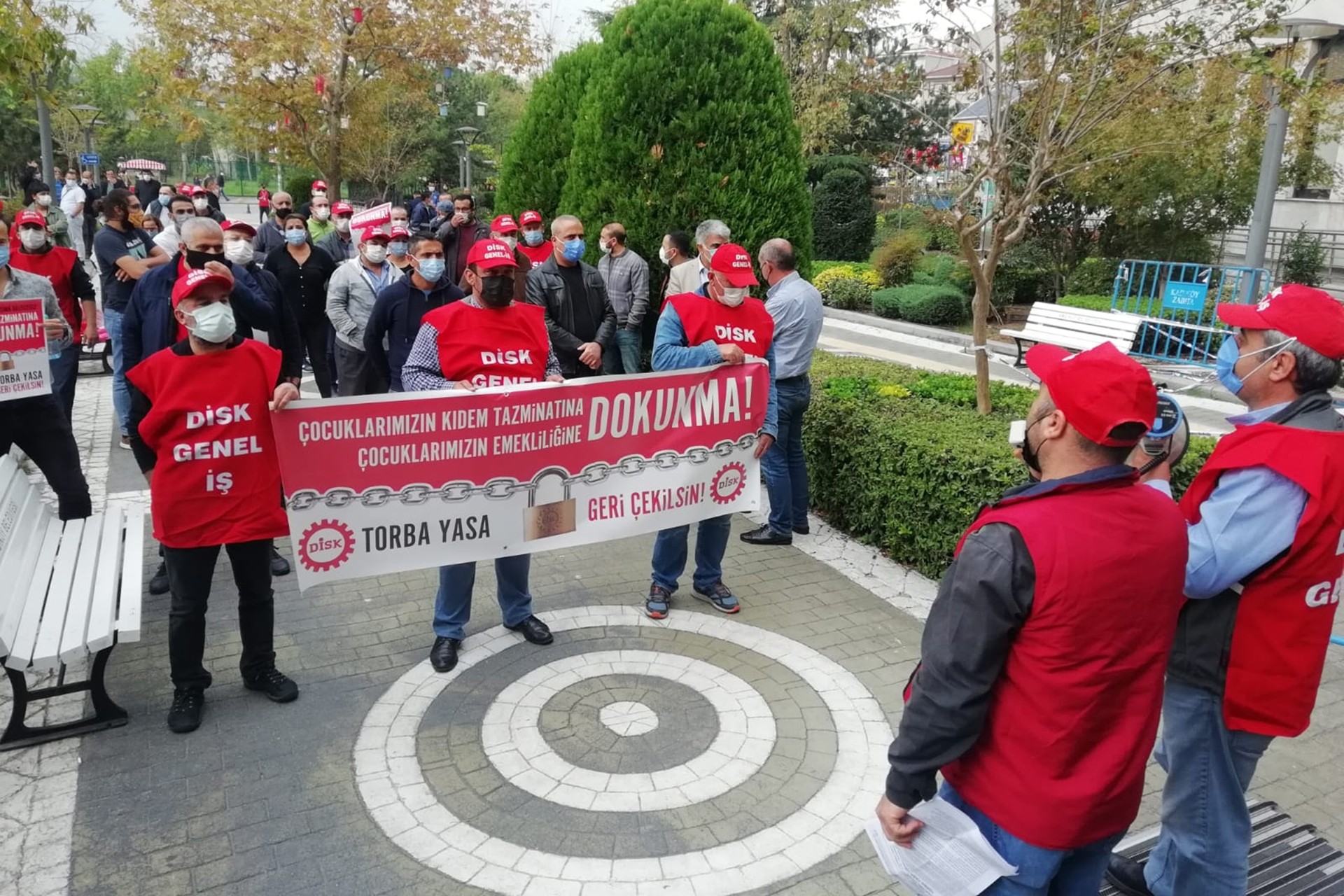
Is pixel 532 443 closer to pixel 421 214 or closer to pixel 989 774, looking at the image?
pixel 989 774

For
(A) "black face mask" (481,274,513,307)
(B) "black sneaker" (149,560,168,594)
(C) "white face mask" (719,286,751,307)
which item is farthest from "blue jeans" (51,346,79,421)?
(C) "white face mask" (719,286,751,307)

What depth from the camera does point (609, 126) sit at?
8242 millimetres

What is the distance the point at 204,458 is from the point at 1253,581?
12.9 feet

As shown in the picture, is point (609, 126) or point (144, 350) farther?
point (609, 126)

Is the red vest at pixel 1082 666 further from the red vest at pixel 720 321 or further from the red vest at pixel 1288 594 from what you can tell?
the red vest at pixel 720 321

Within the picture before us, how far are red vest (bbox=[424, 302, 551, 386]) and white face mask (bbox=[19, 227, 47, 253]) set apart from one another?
5066mm

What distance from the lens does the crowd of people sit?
2098 millimetres

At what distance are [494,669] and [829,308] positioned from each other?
55.0 feet

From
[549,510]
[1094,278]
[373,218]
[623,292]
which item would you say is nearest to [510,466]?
[549,510]

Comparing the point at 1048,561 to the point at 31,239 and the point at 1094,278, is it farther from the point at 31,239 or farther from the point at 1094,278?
the point at 1094,278

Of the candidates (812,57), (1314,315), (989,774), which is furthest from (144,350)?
(812,57)

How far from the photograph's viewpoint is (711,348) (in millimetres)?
5305

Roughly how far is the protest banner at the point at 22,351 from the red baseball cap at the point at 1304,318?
5.99 metres

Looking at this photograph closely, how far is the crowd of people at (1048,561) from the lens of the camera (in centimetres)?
210
